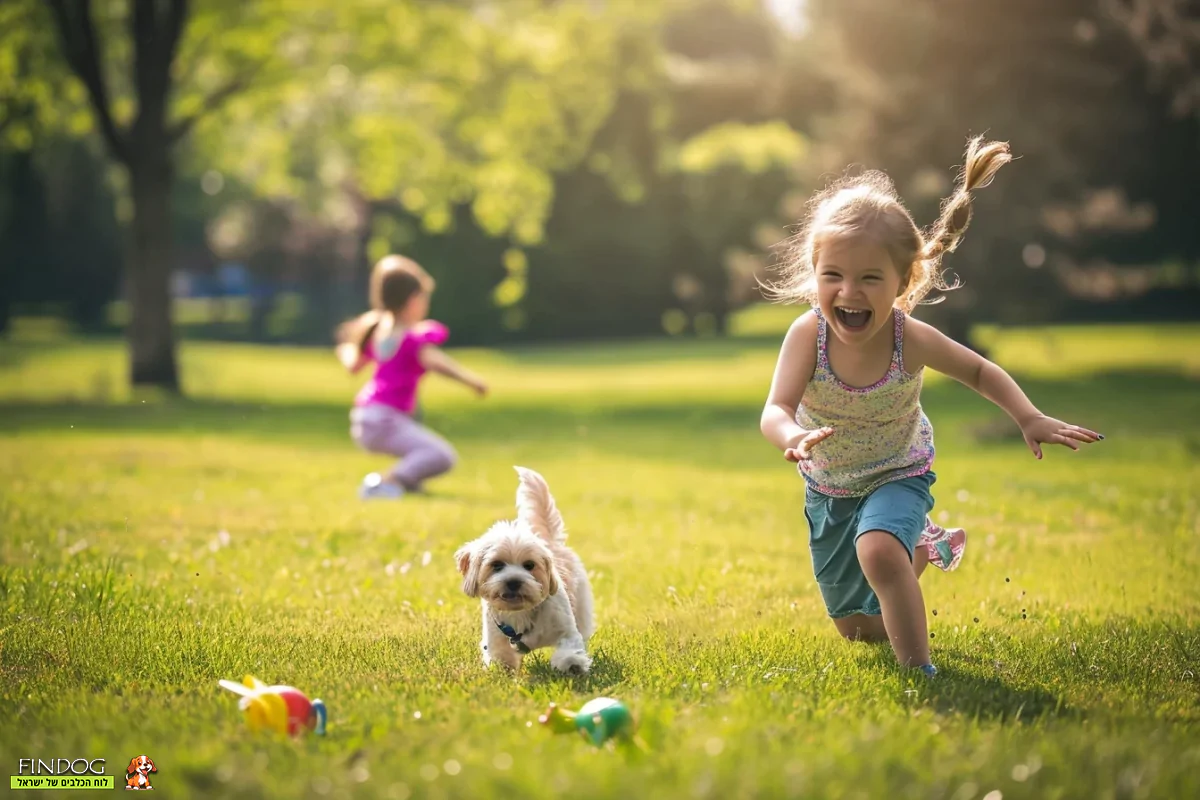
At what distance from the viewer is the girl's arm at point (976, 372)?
4.93 meters

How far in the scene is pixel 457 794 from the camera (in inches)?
130

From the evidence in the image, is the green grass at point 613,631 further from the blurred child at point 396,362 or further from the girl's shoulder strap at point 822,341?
the girl's shoulder strap at point 822,341

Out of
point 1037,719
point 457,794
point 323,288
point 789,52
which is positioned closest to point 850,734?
point 1037,719

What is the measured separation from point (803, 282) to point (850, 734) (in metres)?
2.29

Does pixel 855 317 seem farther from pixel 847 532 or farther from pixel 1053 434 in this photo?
pixel 847 532

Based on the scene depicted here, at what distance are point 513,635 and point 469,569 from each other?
1.05 ft

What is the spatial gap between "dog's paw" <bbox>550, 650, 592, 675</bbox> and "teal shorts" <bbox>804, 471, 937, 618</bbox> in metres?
1.21

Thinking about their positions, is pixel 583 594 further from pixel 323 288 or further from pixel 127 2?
pixel 323 288

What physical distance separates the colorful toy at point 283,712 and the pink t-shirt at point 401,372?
757 centimetres

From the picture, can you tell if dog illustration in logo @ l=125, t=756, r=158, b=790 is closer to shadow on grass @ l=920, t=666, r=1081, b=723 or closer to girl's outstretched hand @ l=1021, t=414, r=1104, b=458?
shadow on grass @ l=920, t=666, r=1081, b=723

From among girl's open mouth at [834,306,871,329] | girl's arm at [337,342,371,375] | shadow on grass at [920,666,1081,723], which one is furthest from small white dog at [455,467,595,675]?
girl's arm at [337,342,371,375]

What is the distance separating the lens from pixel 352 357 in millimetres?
11344

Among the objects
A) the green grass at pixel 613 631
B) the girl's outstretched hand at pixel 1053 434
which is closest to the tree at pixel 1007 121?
the green grass at pixel 613 631

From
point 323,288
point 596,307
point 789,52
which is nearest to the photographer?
point 789,52
